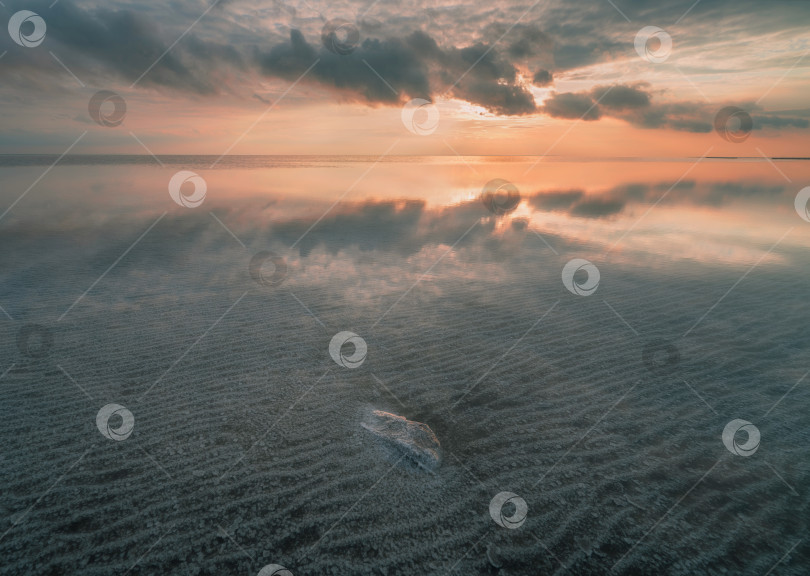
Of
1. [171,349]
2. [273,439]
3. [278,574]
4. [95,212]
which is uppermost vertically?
[95,212]

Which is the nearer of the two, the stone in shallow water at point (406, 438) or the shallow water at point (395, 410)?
the shallow water at point (395, 410)

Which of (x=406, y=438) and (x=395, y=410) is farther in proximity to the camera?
(x=395, y=410)

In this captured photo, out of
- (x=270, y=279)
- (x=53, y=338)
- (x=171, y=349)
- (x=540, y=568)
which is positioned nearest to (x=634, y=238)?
(x=270, y=279)

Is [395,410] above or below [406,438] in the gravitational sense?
above

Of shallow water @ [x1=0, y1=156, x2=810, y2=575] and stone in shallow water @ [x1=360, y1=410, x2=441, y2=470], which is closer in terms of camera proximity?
shallow water @ [x1=0, y1=156, x2=810, y2=575]

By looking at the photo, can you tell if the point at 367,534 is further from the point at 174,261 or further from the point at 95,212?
the point at 95,212
